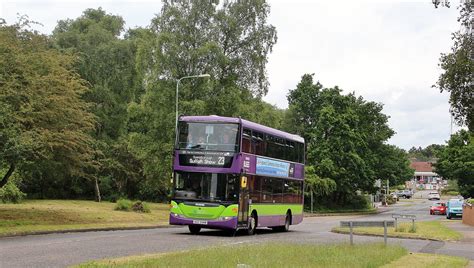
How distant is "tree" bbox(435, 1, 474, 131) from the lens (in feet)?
65.7

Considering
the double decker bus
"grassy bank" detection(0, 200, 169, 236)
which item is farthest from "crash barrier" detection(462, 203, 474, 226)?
the double decker bus

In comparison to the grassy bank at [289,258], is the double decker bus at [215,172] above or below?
above

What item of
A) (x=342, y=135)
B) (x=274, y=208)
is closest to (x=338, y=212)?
(x=342, y=135)

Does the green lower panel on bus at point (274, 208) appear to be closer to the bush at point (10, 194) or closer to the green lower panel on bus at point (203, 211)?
the green lower panel on bus at point (203, 211)

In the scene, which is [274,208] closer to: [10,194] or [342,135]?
[10,194]

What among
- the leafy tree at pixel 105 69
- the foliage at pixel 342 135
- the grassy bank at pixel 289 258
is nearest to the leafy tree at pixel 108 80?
the leafy tree at pixel 105 69

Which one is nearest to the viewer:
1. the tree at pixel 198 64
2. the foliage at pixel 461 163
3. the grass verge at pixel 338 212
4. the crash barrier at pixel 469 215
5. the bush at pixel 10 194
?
the crash barrier at pixel 469 215

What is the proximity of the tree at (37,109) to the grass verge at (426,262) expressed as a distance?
1451 cm

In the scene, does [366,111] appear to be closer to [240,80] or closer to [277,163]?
[240,80]

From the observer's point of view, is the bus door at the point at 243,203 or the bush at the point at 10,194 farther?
the bush at the point at 10,194

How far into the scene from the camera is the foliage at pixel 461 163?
7200 centimetres

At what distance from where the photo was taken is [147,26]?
4750cm

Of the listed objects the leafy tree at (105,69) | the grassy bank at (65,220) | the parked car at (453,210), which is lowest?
the grassy bank at (65,220)

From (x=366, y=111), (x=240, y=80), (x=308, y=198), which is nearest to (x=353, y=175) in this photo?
(x=308, y=198)
